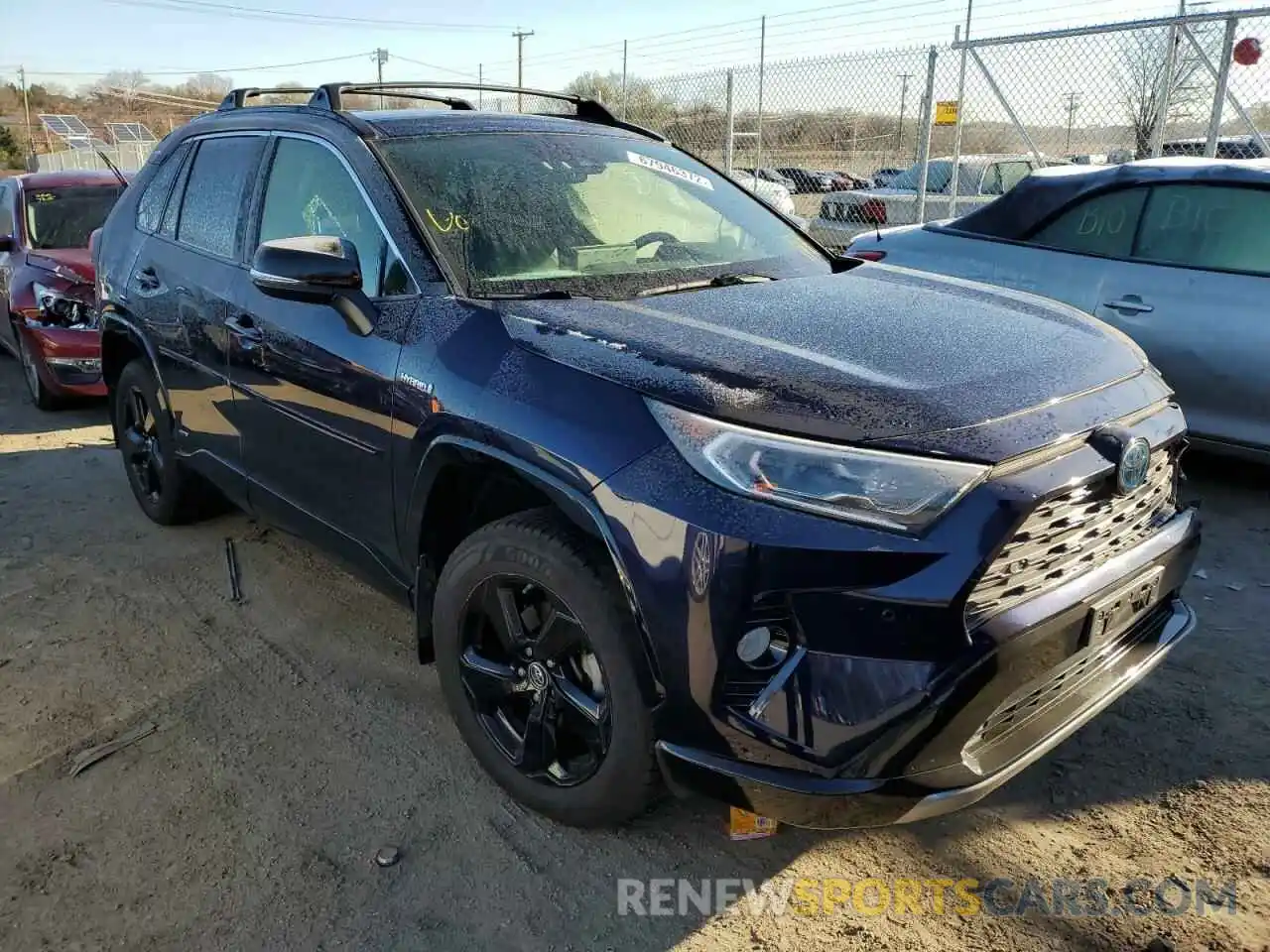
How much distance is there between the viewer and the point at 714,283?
3.09m

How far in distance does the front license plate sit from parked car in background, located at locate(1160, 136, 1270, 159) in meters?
6.97

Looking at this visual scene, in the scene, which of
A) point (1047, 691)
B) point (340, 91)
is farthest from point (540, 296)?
point (1047, 691)

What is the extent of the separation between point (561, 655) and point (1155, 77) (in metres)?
8.07

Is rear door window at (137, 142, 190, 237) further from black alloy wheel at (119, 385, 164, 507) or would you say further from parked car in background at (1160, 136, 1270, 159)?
parked car in background at (1160, 136, 1270, 159)

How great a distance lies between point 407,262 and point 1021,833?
2269 mm

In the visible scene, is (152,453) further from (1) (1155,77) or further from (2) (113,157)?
(2) (113,157)

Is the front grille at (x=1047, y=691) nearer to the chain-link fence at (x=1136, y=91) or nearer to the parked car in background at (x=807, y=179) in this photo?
the chain-link fence at (x=1136, y=91)

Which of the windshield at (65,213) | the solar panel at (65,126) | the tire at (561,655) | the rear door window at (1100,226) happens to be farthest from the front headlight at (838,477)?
the solar panel at (65,126)

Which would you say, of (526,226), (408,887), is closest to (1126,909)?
(408,887)

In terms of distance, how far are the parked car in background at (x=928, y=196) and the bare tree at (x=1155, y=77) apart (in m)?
1.70

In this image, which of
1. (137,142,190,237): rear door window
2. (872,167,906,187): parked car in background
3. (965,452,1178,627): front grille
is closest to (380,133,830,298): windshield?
(965,452,1178,627): front grille

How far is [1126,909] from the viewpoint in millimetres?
2355

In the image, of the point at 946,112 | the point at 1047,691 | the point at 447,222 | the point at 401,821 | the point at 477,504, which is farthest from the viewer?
the point at 946,112

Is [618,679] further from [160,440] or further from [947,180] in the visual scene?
[947,180]
